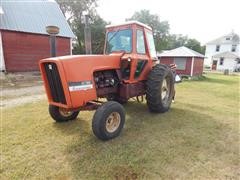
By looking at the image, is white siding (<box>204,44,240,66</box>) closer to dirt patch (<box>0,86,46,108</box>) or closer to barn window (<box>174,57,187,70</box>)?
barn window (<box>174,57,187,70</box>)

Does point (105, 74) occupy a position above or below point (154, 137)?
above

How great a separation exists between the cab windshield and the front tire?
4.94 ft

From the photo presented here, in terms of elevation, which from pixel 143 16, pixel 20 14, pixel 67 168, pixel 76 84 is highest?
pixel 143 16

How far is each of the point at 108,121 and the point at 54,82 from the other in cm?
120

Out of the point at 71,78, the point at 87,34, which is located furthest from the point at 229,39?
the point at 71,78

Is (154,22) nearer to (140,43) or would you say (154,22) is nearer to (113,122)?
(140,43)

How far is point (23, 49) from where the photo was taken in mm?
14219

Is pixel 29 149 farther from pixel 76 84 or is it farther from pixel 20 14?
pixel 20 14

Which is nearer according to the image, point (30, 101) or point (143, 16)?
point (30, 101)

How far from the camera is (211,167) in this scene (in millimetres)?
2877

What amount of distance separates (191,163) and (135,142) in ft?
3.37

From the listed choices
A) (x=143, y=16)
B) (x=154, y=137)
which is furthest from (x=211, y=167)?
(x=143, y=16)

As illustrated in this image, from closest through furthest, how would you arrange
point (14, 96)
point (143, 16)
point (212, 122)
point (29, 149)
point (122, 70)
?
1. point (29, 149)
2. point (122, 70)
3. point (212, 122)
4. point (14, 96)
5. point (143, 16)

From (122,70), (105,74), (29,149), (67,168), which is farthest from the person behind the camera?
(122,70)
